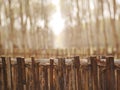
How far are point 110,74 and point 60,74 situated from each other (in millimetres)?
729

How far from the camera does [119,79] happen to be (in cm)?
348

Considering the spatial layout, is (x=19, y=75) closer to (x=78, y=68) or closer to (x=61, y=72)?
(x=61, y=72)

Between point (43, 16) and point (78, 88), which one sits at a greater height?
point (43, 16)

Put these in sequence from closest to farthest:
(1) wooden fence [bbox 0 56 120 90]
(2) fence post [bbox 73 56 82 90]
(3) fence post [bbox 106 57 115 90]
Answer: (3) fence post [bbox 106 57 115 90], (1) wooden fence [bbox 0 56 120 90], (2) fence post [bbox 73 56 82 90]

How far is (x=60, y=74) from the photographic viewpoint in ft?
12.5

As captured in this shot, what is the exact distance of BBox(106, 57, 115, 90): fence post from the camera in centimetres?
338

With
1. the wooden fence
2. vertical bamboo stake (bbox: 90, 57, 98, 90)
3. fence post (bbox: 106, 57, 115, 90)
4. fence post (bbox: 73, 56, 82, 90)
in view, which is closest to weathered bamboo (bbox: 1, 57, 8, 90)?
the wooden fence

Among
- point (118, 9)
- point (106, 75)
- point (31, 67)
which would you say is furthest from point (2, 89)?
point (118, 9)

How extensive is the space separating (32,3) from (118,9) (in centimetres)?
977

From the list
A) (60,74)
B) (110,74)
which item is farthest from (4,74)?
(110,74)

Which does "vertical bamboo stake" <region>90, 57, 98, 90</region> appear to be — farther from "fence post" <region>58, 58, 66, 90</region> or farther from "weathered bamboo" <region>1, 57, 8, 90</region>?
"weathered bamboo" <region>1, 57, 8, 90</region>

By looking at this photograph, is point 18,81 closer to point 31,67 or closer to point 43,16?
point 31,67

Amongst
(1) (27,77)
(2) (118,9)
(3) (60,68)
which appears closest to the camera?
(3) (60,68)

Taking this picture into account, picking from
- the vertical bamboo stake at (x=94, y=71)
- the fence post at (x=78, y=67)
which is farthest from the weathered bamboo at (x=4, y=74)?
the vertical bamboo stake at (x=94, y=71)
